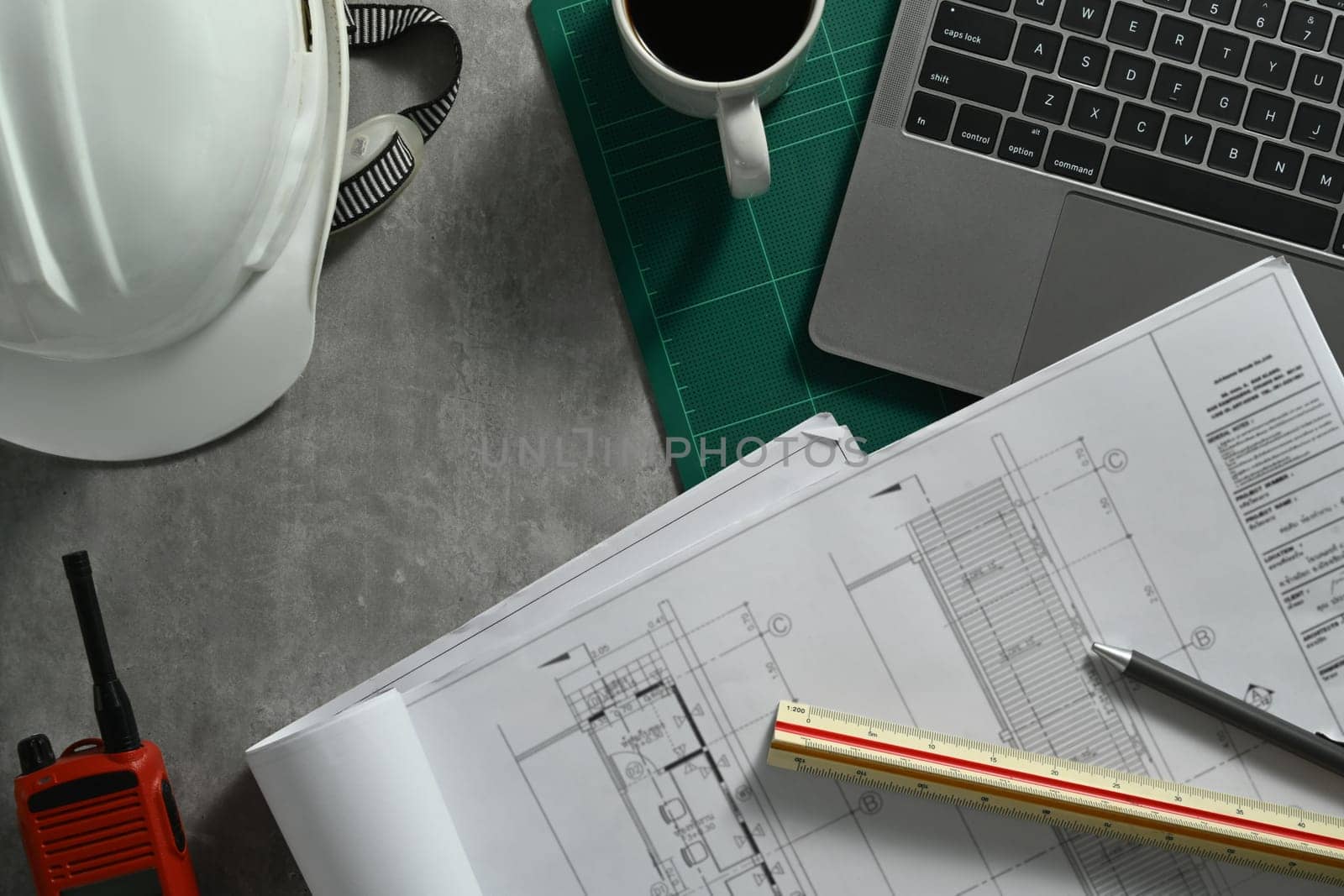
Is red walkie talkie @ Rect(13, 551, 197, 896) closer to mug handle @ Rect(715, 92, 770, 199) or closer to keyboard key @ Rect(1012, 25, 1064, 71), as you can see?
mug handle @ Rect(715, 92, 770, 199)

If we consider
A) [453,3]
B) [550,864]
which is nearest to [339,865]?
[550,864]

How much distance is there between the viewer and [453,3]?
0.62 m

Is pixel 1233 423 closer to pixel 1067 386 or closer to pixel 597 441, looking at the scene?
pixel 1067 386

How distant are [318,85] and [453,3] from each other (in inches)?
6.2

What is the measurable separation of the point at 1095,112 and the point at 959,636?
32cm

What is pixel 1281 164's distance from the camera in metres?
0.57

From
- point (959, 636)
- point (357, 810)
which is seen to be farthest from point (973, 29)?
point (357, 810)

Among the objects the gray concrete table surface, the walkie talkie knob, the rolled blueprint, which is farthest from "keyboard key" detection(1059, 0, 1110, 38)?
the walkie talkie knob

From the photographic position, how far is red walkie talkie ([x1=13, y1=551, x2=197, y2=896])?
542mm

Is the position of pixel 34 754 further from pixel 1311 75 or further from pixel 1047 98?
pixel 1311 75

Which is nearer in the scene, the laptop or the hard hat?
the hard hat

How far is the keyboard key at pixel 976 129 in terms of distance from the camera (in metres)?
0.57

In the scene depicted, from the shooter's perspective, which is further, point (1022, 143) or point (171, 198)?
point (1022, 143)

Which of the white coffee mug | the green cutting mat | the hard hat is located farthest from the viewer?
the green cutting mat
